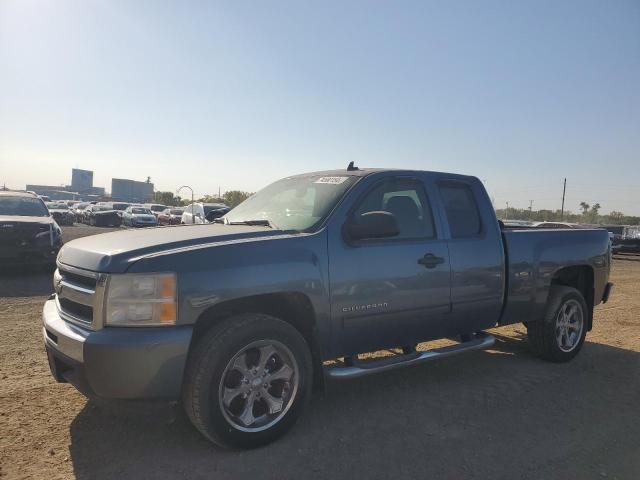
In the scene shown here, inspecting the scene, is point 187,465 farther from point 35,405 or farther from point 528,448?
point 528,448

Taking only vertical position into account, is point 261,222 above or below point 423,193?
below

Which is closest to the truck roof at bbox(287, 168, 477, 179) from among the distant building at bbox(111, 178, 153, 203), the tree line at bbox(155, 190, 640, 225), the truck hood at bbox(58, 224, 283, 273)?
the truck hood at bbox(58, 224, 283, 273)

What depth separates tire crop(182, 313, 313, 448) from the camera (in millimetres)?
3074

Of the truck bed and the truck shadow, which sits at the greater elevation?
the truck bed

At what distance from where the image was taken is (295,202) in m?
4.29

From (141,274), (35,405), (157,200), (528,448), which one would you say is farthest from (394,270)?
(157,200)

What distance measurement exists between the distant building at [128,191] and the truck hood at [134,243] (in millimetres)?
124193

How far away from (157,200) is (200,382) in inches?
4203

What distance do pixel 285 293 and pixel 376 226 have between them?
2.69 feet

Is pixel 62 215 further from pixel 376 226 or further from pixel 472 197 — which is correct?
pixel 376 226

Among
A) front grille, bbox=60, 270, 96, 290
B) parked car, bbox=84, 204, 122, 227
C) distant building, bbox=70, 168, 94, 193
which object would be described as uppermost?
distant building, bbox=70, 168, 94, 193

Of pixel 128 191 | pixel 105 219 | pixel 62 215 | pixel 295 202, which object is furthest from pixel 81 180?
pixel 295 202

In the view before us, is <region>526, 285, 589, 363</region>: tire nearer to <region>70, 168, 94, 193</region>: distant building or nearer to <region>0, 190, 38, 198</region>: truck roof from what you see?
<region>0, 190, 38, 198</region>: truck roof

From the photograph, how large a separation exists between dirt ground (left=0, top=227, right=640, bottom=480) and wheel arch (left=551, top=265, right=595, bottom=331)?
2.62 feet
